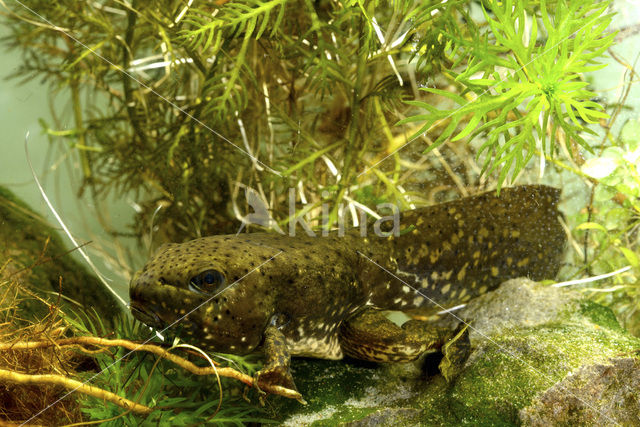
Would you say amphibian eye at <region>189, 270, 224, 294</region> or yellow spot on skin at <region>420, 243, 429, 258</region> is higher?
amphibian eye at <region>189, 270, 224, 294</region>

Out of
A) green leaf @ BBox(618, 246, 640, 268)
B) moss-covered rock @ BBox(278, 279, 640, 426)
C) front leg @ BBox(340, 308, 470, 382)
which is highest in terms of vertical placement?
front leg @ BBox(340, 308, 470, 382)

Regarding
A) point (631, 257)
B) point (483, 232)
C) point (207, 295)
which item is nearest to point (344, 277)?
point (207, 295)

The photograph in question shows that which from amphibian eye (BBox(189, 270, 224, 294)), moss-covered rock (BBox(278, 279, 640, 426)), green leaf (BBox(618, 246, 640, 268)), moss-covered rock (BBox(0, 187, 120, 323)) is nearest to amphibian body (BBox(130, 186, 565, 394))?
amphibian eye (BBox(189, 270, 224, 294))

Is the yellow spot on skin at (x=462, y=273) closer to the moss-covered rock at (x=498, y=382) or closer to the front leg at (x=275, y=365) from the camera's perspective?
the moss-covered rock at (x=498, y=382)

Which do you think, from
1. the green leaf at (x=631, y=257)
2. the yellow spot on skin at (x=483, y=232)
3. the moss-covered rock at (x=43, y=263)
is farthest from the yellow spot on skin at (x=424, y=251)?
the moss-covered rock at (x=43, y=263)

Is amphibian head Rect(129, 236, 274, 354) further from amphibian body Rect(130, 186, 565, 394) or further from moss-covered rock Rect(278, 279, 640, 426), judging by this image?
moss-covered rock Rect(278, 279, 640, 426)
